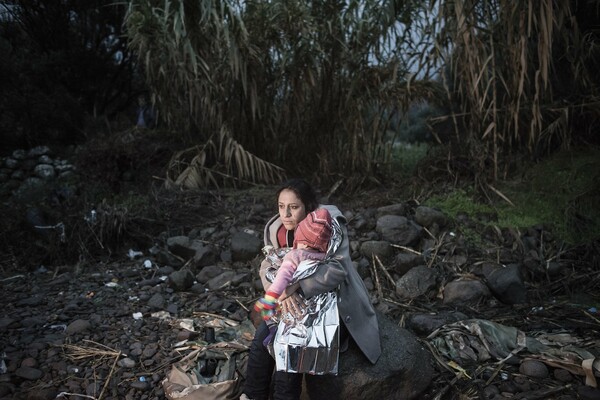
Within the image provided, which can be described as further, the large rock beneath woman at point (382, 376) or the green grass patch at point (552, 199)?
the green grass patch at point (552, 199)

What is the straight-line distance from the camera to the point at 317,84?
4.54 meters

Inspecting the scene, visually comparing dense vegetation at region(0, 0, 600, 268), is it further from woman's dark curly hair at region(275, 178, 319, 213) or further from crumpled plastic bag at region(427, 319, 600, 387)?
woman's dark curly hair at region(275, 178, 319, 213)

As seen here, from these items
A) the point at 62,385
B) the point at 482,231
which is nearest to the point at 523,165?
the point at 482,231

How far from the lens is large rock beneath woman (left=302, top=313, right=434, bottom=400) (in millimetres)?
1979

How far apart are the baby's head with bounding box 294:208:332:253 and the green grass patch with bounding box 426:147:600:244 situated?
2020 millimetres

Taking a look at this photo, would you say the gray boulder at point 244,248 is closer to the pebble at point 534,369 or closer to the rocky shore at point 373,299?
the rocky shore at point 373,299

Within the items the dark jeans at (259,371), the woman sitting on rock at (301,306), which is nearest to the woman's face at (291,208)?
the woman sitting on rock at (301,306)

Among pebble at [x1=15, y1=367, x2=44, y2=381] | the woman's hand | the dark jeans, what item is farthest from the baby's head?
pebble at [x1=15, y1=367, x2=44, y2=381]

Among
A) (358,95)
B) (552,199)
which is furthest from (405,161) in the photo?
(552,199)

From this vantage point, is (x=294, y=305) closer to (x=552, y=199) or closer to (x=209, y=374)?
(x=209, y=374)

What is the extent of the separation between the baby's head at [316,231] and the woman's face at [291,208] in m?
0.13

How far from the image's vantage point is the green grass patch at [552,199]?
3.41 m

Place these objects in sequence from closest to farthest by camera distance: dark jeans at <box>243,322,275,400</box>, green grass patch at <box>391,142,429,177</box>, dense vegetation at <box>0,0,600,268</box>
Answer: dark jeans at <box>243,322,275,400</box>, dense vegetation at <box>0,0,600,268</box>, green grass patch at <box>391,142,429,177</box>

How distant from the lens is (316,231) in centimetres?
188
